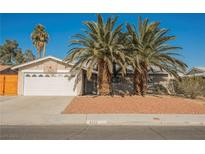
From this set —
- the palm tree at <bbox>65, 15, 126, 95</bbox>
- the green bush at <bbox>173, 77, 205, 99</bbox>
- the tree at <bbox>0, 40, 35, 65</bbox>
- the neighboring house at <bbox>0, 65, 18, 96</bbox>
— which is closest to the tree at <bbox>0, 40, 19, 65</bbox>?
the tree at <bbox>0, 40, 35, 65</bbox>

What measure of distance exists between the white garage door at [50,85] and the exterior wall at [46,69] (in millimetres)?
396

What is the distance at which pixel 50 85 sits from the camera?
21.0 meters

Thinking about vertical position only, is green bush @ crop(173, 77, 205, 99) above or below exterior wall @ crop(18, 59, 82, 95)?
below

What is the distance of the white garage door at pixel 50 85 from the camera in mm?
20859

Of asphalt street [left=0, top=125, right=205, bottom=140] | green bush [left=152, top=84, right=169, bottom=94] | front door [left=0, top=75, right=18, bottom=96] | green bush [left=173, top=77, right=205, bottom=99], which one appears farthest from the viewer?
green bush [left=152, top=84, right=169, bottom=94]

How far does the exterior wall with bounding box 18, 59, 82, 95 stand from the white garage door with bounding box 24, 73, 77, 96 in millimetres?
396

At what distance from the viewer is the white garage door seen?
20.9 m

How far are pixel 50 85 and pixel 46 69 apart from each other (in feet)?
5.43

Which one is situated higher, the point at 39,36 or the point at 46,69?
the point at 39,36

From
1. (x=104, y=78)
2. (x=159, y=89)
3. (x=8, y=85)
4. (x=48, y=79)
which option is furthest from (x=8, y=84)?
(x=159, y=89)

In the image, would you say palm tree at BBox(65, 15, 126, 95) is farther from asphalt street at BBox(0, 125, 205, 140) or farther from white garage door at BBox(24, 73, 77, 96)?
asphalt street at BBox(0, 125, 205, 140)

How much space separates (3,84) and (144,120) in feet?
54.6

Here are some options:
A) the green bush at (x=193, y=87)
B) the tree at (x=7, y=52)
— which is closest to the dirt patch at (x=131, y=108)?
the green bush at (x=193, y=87)

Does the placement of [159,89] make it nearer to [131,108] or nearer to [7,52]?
[131,108]
